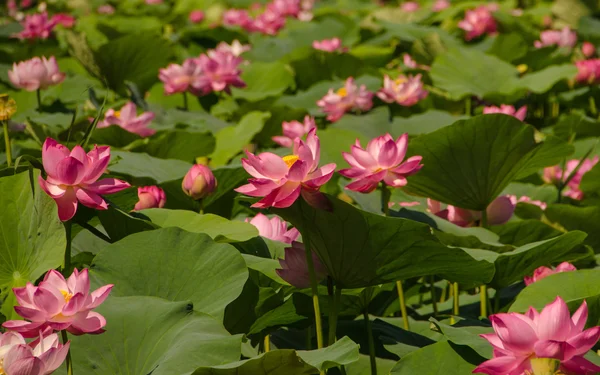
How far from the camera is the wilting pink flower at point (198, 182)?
1626 mm

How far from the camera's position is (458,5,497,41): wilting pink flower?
4.23 m

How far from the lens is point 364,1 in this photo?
22.6ft

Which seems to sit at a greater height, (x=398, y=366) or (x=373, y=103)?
(x=398, y=366)

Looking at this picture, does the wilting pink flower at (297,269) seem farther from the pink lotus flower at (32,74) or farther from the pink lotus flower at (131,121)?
the pink lotus flower at (32,74)

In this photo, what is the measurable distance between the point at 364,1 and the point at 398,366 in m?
6.02

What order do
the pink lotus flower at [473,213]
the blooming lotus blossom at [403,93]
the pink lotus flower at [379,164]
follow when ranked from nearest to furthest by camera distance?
the pink lotus flower at [379,164], the pink lotus flower at [473,213], the blooming lotus blossom at [403,93]

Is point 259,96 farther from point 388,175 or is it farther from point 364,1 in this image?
point 364,1

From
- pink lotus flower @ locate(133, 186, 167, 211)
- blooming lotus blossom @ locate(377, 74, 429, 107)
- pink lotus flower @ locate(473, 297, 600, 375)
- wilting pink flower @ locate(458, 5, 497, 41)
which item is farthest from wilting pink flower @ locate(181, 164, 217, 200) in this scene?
wilting pink flower @ locate(458, 5, 497, 41)

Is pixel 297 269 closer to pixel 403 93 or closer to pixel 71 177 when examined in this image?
pixel 71 177

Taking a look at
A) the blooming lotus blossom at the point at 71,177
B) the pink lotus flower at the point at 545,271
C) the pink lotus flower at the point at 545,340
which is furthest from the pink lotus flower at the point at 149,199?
the pink lotus flower at the point at 545,340

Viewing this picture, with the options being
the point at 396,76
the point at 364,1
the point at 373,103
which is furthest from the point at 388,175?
the point at 364,1

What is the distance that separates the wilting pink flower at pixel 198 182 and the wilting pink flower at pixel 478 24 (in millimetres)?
2874

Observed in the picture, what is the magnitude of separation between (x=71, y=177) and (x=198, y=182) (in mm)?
473

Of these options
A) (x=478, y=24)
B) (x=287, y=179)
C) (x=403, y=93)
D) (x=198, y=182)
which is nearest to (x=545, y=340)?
(x=287, y=179)
